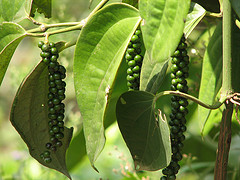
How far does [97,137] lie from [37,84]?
5.2 inches

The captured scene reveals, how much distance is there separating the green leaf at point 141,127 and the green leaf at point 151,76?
0.03 metres

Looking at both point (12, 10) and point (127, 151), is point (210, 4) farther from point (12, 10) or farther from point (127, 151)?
point (127, 151)

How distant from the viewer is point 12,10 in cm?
52

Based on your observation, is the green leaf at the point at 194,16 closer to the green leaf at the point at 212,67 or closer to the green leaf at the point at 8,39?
the green leaf at the point at 212,67

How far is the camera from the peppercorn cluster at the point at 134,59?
0.43 m

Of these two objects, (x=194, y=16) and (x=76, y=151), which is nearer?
(x=194, y=16)

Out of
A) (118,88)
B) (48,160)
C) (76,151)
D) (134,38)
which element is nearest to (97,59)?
(134,38)

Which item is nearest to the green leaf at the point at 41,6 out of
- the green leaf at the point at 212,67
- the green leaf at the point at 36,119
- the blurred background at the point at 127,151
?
the blurred background at the point at 127,151

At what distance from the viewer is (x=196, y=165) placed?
0.83 meters

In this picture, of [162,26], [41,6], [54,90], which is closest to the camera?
[162,26]

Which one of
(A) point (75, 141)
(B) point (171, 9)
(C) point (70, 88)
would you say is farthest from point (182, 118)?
(C) point (70, 88)

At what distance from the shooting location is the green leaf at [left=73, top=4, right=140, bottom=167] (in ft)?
1.31

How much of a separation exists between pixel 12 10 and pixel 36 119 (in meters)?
0.15

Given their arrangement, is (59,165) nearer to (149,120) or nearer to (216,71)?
(149,120)
